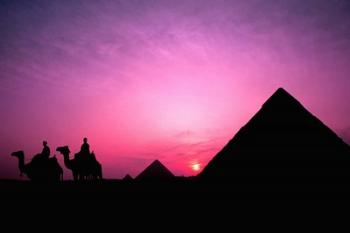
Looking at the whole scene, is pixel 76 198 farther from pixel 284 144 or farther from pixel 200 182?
pixel 284 144

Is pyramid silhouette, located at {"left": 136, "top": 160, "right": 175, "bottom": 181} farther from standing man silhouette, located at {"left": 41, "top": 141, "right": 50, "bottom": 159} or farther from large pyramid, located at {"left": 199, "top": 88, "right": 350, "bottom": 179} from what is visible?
large pyramid, located at {"left": 199, "top": 88, "right": 350, "bottom": 179}

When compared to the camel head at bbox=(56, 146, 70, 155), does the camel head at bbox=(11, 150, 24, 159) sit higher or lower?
lower

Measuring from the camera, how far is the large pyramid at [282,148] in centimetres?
653

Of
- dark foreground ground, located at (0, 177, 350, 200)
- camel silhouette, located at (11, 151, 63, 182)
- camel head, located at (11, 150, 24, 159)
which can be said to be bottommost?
dark foreground ground, located at (0, 177, 350, 200)

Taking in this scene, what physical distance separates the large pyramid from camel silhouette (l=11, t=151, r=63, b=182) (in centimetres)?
571

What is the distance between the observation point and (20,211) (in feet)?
20.1

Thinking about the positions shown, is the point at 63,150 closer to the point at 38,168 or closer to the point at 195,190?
the point at 38,168

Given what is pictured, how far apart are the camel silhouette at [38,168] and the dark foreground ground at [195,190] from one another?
1.52m

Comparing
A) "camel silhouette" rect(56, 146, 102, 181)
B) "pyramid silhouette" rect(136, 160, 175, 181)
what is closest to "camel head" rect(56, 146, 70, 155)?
"camel silhouette" rect(56, 146, 102, 181)

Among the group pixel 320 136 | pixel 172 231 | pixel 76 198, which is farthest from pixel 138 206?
pixel 320 136

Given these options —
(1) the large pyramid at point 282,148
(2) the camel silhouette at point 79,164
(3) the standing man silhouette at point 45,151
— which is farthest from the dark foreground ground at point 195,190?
(2) the camel silhouette at point 79,164

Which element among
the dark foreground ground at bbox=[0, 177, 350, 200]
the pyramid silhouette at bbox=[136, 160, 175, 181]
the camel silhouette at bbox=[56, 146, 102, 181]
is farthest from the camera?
the pyramid silhouette at bbox=[136, 160, 175, 181]

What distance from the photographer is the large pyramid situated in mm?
6527

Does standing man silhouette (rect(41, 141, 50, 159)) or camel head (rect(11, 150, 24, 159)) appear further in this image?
standing man silhouette (rect(41, 141, 50, 159))
